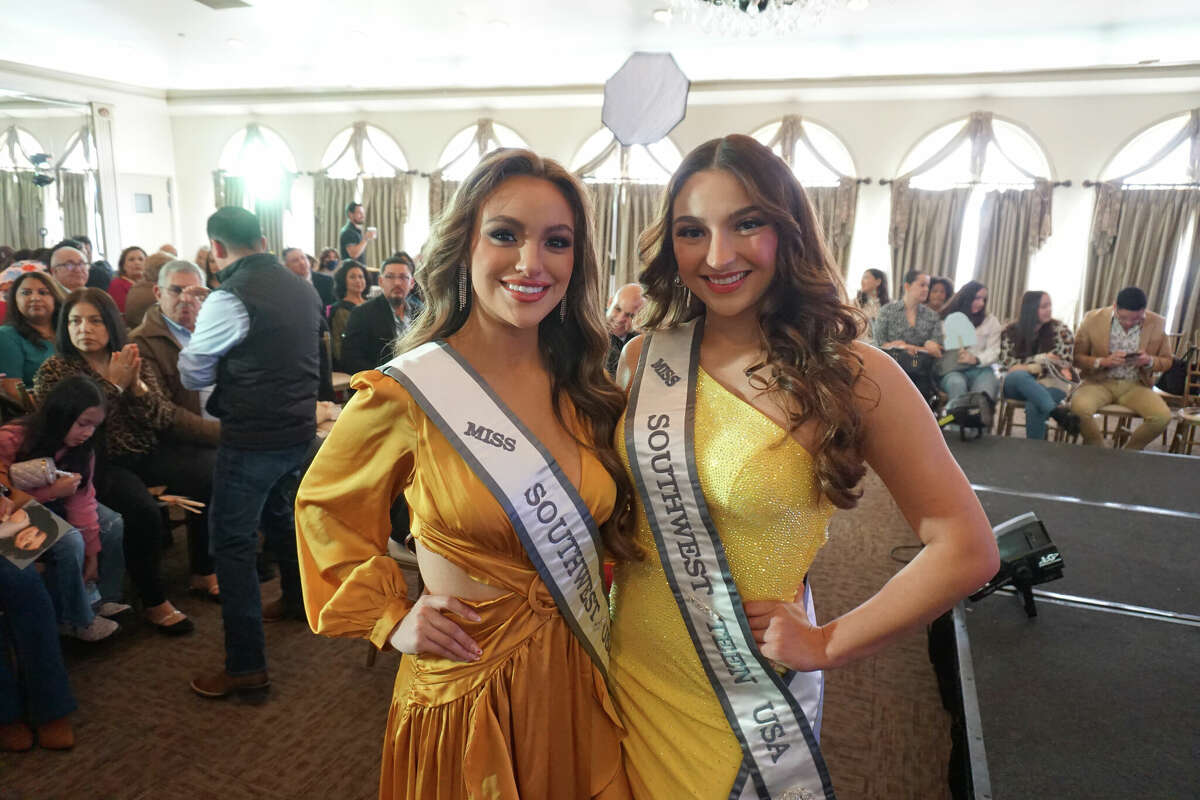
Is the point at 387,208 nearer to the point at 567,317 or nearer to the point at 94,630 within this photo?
the point at 94,630

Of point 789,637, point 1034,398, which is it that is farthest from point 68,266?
point 1034,398

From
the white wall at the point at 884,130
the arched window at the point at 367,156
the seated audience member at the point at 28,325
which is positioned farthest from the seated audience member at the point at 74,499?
the arched window at the point at 367,156

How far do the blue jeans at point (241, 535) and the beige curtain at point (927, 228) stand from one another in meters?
6.59

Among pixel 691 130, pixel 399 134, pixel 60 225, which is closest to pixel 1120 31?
pixel 691 130

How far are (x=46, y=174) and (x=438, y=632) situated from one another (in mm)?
8749

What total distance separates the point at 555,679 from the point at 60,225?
905 cm

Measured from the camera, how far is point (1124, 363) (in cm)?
482

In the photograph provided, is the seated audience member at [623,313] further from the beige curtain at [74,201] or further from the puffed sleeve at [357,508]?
the beige curtain at [74,201]

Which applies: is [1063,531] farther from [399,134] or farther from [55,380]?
[399,134]

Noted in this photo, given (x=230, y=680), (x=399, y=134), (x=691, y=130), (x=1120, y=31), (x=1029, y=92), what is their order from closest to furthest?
(x=230, y=680)
(x=1120, y=31)
(x=1029, y=92)
(x=691, y=130)
(x=399, y=134)

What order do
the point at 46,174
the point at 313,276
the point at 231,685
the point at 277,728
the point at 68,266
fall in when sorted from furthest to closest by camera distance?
the point at 46,174
the point at 313,276
the point at 68,266
the point at 231,685
the point at 277,728

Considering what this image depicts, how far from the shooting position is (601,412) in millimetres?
1086

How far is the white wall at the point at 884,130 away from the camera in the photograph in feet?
21.8

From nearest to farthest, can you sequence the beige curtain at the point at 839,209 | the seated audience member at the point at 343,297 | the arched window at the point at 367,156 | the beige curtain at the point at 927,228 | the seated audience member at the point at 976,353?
the seated audience member at the point at 343,297 → the seated audience member at the point at 976,353 → the beige curtain at the point at 927,228 → the beige curtain at the point at 839,209 → the arched window at the point at 367,156
